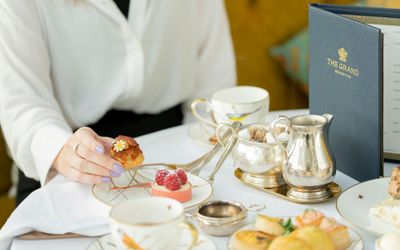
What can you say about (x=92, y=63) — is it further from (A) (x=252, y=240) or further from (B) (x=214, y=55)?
(A) (x=252, y=240)

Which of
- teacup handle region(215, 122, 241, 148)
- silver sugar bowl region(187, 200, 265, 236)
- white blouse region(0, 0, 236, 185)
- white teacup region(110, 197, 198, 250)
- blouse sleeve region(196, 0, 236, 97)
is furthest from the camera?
blouse sleeve region(196, 0, 236, 97)

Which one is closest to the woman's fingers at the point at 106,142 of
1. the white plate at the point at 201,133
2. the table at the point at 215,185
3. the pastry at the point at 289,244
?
the table at the point at 215,185

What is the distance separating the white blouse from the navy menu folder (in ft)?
1.60

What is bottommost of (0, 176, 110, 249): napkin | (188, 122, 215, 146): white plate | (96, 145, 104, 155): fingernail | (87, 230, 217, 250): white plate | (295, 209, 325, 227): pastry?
(188, 122, 215, 146): white plate

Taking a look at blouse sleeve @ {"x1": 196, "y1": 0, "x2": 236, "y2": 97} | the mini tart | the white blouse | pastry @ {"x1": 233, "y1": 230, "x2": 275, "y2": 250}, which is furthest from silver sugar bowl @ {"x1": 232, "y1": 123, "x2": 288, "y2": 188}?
blouse sleeve @ {"x1": 196, "y1": 0, "x2": 236, "y2": 97}

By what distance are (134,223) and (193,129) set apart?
2.00 ft

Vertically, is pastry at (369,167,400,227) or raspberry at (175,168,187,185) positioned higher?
raspberry at (175,168,187,185)

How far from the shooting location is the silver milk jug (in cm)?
113

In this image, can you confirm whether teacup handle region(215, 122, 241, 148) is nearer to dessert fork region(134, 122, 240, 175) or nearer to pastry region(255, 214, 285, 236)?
dessert fork region(134, 122, 240, 175)

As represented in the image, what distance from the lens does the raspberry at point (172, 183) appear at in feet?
3.77

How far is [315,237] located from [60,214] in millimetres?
415

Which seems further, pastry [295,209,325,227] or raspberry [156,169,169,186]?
raspberry [156,169,169,186]

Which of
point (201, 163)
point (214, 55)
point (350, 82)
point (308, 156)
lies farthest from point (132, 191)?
point (214, 55)

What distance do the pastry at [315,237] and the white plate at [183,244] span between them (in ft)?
0.42
